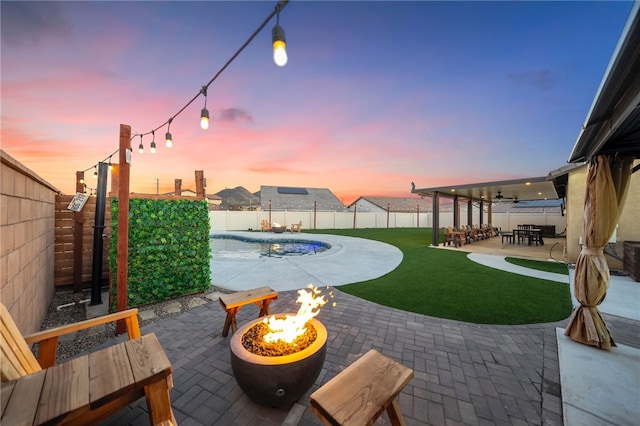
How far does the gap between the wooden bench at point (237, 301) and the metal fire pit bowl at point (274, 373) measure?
1.05 m

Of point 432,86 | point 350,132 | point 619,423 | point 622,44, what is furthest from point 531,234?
point 622,44

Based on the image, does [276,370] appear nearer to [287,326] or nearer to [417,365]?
[287,326]

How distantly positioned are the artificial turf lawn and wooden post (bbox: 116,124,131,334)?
391cm

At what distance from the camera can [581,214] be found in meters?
7.50

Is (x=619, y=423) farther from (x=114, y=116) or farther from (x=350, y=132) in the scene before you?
(x=350, y=132)

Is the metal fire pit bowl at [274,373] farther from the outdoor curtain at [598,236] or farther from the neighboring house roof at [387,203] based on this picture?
the neighboring house roof at [387,203]

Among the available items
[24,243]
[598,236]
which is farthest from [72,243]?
[598,236]

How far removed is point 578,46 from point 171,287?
15.3 metres

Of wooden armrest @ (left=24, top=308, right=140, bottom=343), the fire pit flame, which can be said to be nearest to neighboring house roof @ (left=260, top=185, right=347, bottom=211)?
wooden armrest @ (left=24, top=308, right=140, bottom=343)

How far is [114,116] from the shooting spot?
690 centimetres

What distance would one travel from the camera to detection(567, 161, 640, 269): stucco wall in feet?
22.5

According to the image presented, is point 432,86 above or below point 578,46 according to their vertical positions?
below

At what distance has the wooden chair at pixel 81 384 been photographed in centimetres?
130

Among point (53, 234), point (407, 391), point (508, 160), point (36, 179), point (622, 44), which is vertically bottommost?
point (407, 391)
